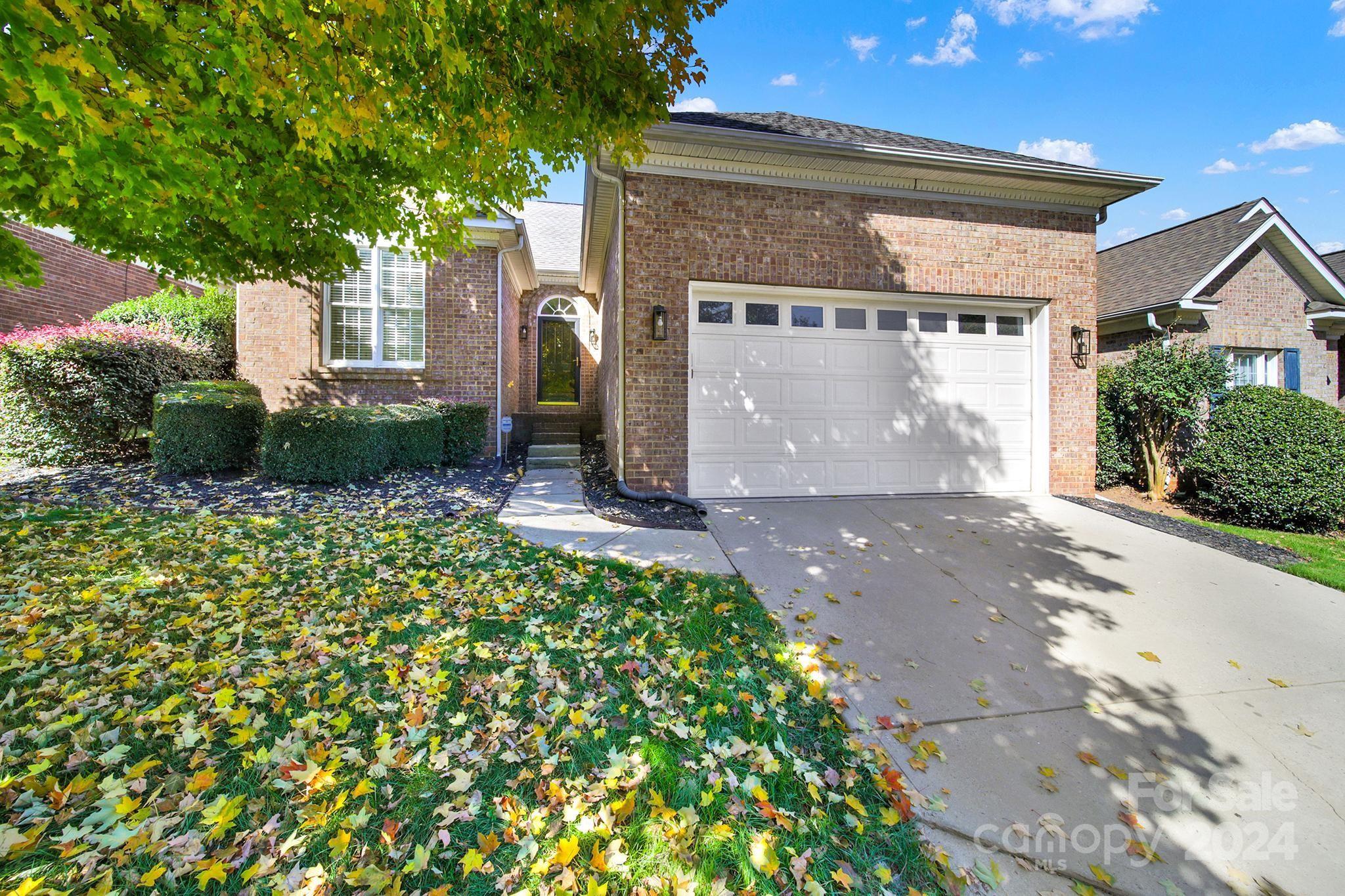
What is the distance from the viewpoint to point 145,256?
5.18 meters

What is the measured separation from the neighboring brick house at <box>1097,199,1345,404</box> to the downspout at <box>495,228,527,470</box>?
39.0ft

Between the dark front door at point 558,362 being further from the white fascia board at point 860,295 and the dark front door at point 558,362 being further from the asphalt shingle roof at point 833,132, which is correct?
the white fascia board at point 860,295

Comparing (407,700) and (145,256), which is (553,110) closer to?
(407,700)

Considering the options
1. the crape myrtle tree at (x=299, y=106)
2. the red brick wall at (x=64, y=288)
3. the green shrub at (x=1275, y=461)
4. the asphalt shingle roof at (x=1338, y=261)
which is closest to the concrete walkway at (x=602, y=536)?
the crape myrtle tree at (x=299, y=106)

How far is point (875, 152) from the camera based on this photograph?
243 inches

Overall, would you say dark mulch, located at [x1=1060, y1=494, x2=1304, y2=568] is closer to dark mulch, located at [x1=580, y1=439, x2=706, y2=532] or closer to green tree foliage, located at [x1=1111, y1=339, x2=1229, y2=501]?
green tree foliage, located at [x1=1111, y1=339, x2=1229, y2=501]

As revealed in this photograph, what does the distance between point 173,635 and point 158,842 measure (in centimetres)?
174

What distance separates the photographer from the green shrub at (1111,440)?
889 centimetres

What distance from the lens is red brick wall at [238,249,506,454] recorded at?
8945 mm

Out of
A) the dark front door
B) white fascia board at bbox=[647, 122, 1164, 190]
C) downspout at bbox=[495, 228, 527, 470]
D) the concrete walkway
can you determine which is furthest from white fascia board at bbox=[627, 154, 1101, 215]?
the dark front door

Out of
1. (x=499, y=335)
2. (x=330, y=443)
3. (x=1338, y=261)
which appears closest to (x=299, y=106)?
(x=330, y=443)

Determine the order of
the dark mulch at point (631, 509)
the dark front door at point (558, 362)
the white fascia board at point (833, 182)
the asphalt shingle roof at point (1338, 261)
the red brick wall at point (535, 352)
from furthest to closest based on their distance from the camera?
the asphalt shingle roof at point (1338, 261), the dark front door at point (558, 362), the red brick wall at point (535, 352), the white fascia board at point (833, 182), the dark mulch at point (631, 509)

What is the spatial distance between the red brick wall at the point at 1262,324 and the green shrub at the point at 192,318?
17.7 meters

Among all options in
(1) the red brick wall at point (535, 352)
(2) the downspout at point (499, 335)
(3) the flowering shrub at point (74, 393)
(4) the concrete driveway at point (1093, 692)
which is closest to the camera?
(4) the concrete driveway at point (1093, 692)
